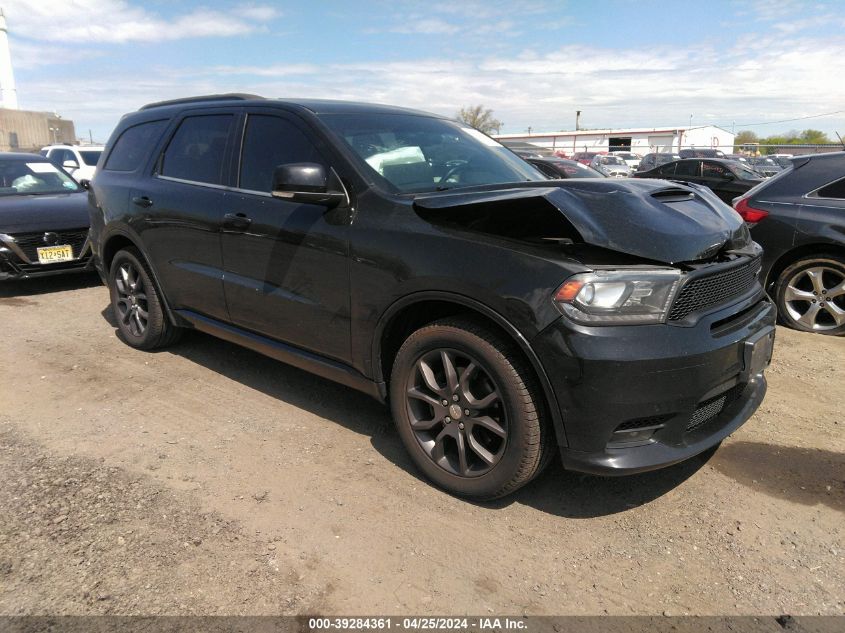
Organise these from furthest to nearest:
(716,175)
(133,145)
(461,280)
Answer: (716,175), (133,145), (461,280)

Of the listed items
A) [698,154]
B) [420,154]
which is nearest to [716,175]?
[420,154]

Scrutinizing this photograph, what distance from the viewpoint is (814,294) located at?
5422 mm

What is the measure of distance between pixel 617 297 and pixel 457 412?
0.91 meters

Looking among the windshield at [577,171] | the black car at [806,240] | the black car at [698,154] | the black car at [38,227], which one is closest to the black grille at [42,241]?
the black car at [38,227]

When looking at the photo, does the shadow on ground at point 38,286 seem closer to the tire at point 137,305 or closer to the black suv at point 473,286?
the tire at point 137,305

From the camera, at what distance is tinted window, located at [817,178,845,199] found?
5418 mm

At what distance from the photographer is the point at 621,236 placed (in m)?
2.53

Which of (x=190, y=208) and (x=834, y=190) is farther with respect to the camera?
(x=834, y=190)

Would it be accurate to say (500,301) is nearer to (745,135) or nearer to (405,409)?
(405,409)

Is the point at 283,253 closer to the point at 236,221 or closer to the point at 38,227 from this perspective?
the point at 236,221

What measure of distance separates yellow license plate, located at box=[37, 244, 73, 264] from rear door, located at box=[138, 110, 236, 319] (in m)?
3.10

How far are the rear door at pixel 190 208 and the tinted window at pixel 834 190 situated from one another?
197 inches

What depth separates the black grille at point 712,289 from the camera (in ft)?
8.41

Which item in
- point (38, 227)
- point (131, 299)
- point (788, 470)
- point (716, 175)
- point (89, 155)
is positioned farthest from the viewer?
point (89, 155)
